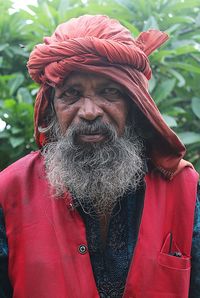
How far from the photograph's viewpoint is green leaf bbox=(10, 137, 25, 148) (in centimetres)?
226

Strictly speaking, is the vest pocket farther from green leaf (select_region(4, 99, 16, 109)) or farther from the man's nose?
green leaf (select_region(4, 99, 16, 109))

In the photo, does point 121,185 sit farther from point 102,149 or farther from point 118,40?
point 118,40

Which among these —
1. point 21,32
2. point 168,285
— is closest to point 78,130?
point 168,285

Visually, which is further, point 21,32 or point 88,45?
point 21,32

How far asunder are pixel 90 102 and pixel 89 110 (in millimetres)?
34

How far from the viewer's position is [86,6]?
2.76 meters

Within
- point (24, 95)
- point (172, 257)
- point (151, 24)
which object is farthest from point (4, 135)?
point (172, 257)

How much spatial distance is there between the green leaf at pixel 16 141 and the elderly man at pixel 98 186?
39 cm

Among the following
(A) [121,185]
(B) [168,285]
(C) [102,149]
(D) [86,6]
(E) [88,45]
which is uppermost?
(E) [88,45]

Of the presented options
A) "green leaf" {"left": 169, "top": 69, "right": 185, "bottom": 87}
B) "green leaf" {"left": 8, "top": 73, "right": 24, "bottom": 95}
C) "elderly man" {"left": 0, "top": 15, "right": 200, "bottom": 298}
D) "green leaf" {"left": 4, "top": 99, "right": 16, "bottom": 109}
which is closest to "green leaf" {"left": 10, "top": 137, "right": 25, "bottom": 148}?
"green leaf" {"left": 4, "top": 99, "right": 16, "bottom": 109}

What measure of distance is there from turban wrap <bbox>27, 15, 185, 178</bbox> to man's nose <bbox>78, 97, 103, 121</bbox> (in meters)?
0.10

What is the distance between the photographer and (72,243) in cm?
170

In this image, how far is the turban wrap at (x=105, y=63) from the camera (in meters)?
1.67

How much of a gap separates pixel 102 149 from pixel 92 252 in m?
0.35
